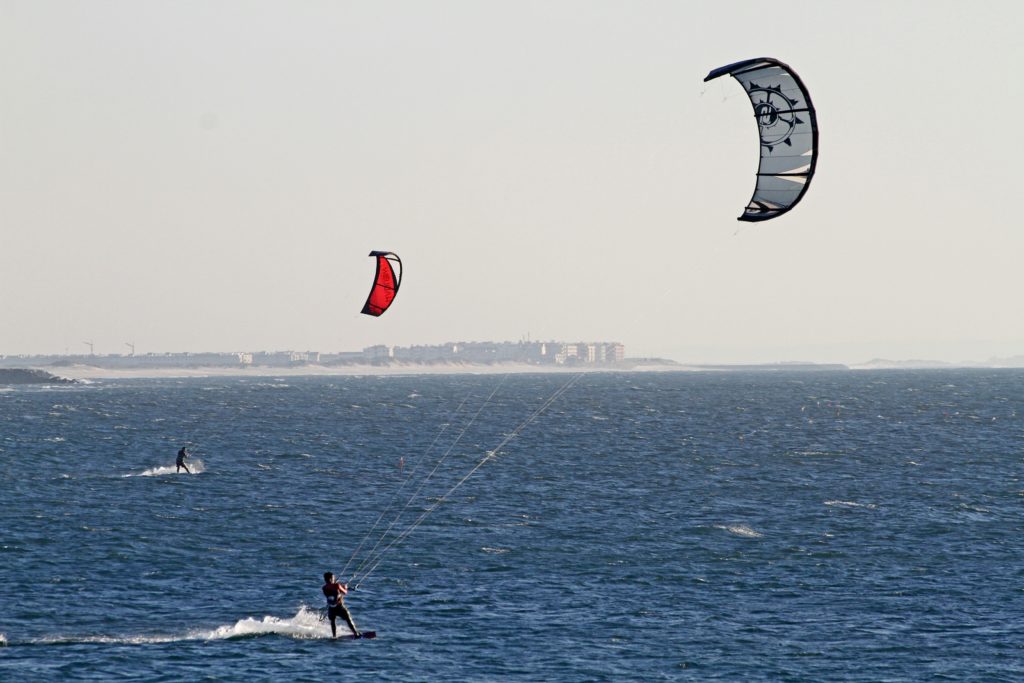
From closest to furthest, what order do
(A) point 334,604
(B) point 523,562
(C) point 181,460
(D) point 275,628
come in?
1. (A) point 334,604
2. (D) point 275,628
3. (B) point 523,562
4. (C) point 181,460

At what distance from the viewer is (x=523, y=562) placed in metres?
41.6

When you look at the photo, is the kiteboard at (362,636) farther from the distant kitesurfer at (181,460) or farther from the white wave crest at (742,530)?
the distant kitesurfer at (181,460)

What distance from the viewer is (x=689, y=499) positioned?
57.7m

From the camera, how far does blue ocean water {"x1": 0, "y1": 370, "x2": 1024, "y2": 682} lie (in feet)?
97.3

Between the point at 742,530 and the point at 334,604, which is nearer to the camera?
the point at 334,604

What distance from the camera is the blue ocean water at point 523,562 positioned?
2966 centimetres

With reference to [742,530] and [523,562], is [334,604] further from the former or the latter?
[742,530]

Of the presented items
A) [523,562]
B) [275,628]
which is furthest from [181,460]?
[275,628]

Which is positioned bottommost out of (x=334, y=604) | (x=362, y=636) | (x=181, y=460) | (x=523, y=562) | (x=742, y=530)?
(x=362, y=636)

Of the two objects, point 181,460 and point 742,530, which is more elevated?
point 181,460

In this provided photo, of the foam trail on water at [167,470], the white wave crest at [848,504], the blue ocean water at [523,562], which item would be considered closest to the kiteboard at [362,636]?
the blue ocean water at [523,562]

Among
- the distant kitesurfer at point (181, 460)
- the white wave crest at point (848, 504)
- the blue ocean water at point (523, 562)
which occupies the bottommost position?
the blue ocean water at point (523, 562)

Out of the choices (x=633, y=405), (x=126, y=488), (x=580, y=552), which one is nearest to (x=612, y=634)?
(x=580, y=552)

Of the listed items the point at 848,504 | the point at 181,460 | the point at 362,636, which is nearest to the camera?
the point at 362,636
